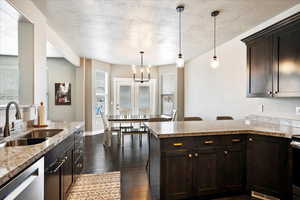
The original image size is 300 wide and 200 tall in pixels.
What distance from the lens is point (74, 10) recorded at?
270cm

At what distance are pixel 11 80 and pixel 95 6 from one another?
1643 millimetres

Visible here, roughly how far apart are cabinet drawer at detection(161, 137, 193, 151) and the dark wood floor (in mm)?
843

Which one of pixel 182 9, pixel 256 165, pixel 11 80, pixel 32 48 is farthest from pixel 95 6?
pixel 256 165

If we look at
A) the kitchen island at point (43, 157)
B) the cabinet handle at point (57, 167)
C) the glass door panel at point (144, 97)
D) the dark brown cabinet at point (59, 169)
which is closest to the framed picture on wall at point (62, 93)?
the glass door panel at point (144, 97)

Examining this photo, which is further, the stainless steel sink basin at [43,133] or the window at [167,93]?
the window at [167,93]

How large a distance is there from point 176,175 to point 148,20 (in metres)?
2.63

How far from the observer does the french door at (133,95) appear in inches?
290

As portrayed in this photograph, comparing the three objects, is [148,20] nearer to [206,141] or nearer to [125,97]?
[206,141]

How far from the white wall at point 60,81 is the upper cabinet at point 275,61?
224 inches

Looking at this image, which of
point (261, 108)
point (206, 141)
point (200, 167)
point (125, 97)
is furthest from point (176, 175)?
point (125, 97)

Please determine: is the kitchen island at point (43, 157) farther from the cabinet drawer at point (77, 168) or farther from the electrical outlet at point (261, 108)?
the electrical outlet at point (261, 108)

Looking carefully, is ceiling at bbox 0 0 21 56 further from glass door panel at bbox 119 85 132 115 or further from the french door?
glass door panel at bbox 119 85 132 115

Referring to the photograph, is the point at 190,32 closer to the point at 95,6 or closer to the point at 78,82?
the point at 95,6

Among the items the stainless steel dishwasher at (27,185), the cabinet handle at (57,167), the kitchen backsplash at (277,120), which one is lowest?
the cabinet handle at (57,167)
